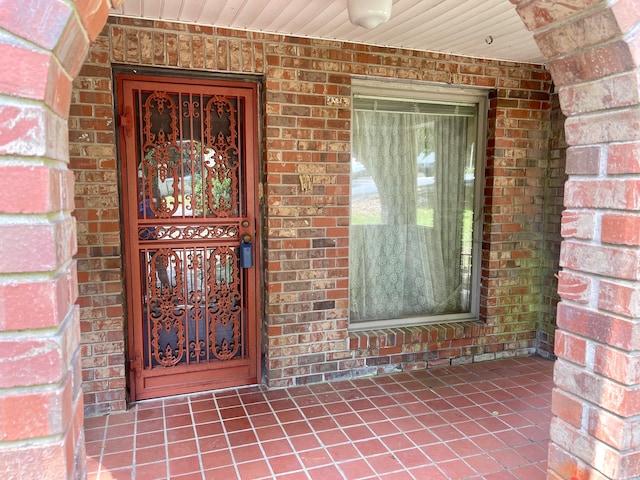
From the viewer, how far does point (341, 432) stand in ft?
9.41

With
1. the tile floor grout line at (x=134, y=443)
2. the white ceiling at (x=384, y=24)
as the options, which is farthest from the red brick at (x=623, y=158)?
the tile floor grout line at (x=134, y=443)

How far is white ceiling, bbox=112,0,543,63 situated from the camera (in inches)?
106

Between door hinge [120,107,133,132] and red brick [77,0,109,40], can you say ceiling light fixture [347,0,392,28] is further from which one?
red brick [77,0,109,40]

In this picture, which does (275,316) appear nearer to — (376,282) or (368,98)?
(376,282)

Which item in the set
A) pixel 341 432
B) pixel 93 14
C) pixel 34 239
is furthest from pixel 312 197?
pixel 34 239

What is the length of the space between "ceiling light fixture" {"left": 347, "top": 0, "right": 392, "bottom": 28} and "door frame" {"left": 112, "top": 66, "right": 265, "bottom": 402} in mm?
998

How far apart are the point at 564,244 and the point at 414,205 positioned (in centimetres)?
251

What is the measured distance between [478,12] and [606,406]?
2.40 meters

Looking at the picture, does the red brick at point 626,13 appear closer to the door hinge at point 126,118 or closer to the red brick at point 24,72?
the red brick at point 24,72

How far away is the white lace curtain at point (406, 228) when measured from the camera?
3779mm

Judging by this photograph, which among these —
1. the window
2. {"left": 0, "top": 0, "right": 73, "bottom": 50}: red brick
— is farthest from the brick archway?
the window

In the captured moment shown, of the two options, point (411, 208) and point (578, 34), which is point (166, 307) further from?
point (578, 34)

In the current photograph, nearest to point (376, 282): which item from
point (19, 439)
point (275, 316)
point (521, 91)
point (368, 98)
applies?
point (275, 316)

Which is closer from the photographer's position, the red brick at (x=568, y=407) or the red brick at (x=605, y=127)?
the red brick at (x=605, y=127)
